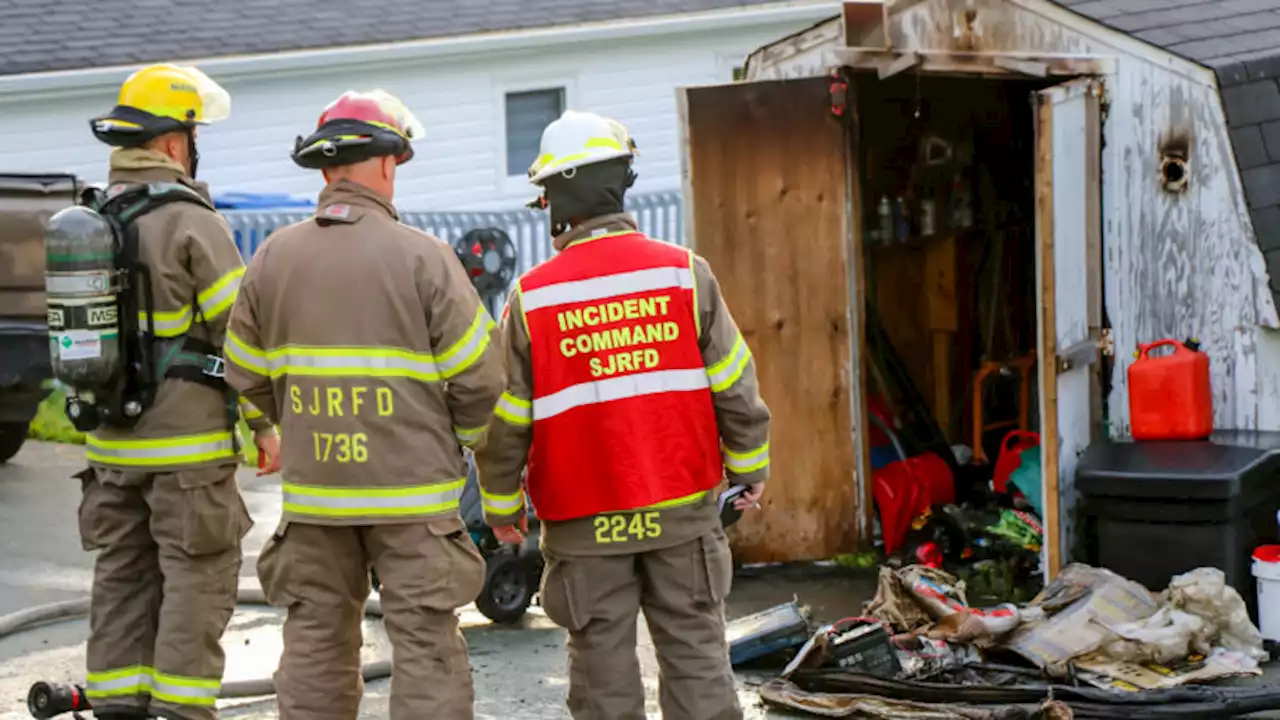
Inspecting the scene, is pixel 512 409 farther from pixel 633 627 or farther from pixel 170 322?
pixel 170 322

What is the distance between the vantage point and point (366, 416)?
472 cm

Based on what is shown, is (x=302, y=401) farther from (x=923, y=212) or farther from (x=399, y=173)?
(x=399, y=173)

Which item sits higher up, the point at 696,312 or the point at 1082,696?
the point at 696,312

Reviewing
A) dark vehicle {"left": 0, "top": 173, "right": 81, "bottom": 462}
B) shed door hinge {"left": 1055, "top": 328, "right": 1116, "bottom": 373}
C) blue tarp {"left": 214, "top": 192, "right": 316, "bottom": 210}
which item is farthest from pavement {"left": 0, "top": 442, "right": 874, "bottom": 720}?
→ blue tarp {"left": 214, "top": 192, "right": 316, "bottom": 210}

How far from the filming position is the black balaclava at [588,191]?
16.1ft

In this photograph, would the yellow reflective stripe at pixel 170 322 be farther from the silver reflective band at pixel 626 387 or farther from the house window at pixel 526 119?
the house window at pixel 526 119

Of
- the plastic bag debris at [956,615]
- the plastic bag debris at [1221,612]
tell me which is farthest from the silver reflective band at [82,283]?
the plastic bag debris at [1221,612]

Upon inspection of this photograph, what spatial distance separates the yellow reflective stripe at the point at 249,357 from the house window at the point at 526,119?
1257cm

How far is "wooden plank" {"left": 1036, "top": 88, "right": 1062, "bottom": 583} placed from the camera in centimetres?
723

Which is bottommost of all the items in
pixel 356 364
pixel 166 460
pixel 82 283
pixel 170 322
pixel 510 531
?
pixel 510 531

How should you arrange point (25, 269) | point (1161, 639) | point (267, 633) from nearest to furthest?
point (1161, 639), point (267, 633), point (25, 269)

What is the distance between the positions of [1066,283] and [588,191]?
3189 mm

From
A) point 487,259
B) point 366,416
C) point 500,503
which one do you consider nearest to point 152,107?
point 366,416

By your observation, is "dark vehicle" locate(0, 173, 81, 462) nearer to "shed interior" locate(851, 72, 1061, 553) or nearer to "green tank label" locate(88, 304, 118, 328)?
"green tank label" locate(88, 304, 118, 328)
